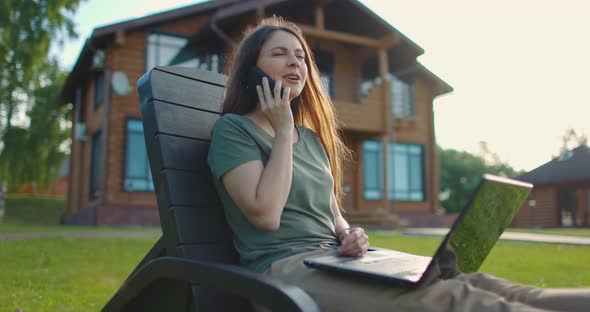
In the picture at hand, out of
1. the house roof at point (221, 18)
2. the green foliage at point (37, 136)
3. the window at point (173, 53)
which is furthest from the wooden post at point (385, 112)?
the green foliage at point (37, 136)

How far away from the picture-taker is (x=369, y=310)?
1406 mm

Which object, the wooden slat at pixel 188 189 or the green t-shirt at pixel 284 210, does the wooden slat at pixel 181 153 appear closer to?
the wooden slat at pixel 188 189

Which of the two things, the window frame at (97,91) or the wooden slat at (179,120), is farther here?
the window frame at (97,91)

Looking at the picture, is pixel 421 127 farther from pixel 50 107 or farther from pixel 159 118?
pixel 159 118

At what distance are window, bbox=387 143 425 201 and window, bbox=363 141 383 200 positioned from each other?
1.37ft

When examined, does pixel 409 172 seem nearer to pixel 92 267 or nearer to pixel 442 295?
pixel 92 267

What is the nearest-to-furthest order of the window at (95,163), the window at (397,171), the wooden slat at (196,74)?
the wooden slat at (196,74) < the window at (95,163) < the window at (397,171)

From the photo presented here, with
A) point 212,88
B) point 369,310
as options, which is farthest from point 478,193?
point 212,88

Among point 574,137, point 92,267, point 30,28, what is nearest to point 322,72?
point 30,28

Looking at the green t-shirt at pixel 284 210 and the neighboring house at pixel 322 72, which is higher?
the neighboring house at pixel 322 72

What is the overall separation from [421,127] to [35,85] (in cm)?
1603

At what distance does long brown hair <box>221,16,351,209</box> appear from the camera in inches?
83.8

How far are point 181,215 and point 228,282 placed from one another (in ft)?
1.68

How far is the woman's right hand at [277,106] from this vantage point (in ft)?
6.10
